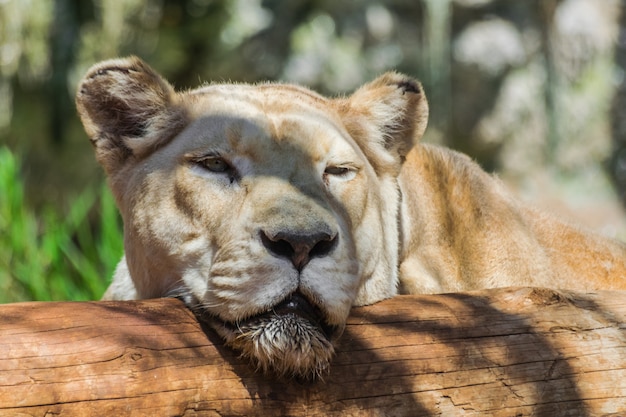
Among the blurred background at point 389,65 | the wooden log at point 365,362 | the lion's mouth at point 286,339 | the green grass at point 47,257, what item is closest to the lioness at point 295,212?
the lion's mouth at point 286,339

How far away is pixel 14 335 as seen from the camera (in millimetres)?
2424

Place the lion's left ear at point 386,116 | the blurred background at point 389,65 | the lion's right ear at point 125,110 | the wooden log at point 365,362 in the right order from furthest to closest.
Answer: the blurred background at point 389,65 < the lion's left ear at point 386,116 < the lion's right ear at point 125,110 < the wooden log at point 365,362

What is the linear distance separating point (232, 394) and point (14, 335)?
0.68 meters

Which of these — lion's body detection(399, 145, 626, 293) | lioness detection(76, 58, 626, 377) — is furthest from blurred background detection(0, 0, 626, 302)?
lioness detection(76, 58, 626, 377)

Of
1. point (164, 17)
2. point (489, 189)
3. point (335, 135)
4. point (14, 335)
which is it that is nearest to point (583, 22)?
point (164, 17)

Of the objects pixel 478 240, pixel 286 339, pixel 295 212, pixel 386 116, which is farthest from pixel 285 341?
pixel 478 240

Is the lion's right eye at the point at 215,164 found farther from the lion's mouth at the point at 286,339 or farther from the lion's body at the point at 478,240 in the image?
the lion's body at the point at 478,240

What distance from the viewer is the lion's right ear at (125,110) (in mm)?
3535

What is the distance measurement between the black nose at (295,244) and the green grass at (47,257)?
430 centimetres

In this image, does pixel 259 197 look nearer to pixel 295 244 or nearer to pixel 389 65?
pixel 295 244

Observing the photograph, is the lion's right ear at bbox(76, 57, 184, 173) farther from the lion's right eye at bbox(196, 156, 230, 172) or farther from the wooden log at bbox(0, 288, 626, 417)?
the wooden log at bbox(0, 288, 626, 417)

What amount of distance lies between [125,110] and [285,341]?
142 cm

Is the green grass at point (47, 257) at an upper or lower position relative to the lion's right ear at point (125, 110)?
lower

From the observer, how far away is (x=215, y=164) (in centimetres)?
325
